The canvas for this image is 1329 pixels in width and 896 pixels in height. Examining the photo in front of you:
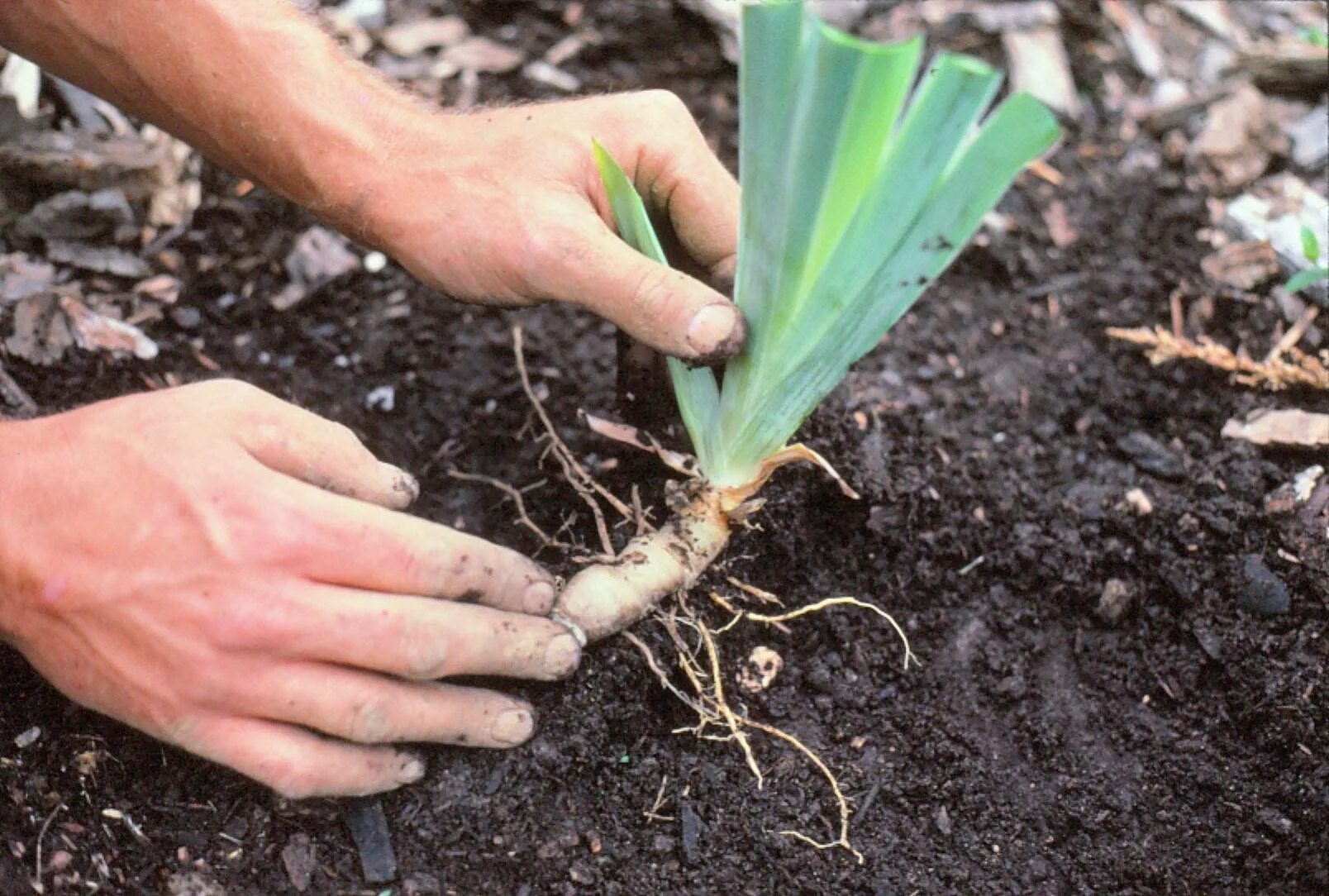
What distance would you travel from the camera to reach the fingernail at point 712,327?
114cm

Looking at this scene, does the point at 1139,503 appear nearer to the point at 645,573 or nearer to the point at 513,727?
the point at 645,573

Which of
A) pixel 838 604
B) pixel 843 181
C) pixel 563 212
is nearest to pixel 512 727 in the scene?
pixel 838 604

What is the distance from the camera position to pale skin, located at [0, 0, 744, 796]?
1.07 metres

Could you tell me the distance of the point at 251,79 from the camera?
4.51ft

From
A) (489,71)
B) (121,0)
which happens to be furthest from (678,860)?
(489,71)

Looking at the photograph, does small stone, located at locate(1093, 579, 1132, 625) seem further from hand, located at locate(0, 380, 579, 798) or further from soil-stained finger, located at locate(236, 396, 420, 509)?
soil-stained finger, located at locate(236, 396, 420, 509)

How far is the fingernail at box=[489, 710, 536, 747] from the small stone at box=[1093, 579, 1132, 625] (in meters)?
0.79

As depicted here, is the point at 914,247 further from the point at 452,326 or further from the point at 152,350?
the point at 152,350

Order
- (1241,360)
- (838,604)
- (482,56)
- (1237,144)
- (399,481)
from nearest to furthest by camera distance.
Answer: (399,481) → (838,604) → (1241,360) → (1237,144) → (482,56)

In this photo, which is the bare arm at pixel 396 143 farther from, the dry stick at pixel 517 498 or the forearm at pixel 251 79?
the dry stick at pixel 517 498

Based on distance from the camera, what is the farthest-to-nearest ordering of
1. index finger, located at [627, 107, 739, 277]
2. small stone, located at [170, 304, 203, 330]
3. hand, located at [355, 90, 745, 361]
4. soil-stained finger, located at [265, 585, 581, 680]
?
small stone, located at [170, 304, 203, 330]
index finger, located at [627, 107, 739, 277]
hand, located at [355, 90, 745, 361]
soil-stained finger, located at [265, 585, 581, 680]

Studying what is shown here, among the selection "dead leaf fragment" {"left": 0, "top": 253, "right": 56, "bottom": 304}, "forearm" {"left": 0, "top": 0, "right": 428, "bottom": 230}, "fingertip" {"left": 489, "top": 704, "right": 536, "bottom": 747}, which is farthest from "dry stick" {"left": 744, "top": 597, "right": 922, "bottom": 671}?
"dead leaf fragment" {"left": 0, "top": 253, "right": 56, "bottom": 304}

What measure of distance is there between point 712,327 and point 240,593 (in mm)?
544

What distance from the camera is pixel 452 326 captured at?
5.99ft
